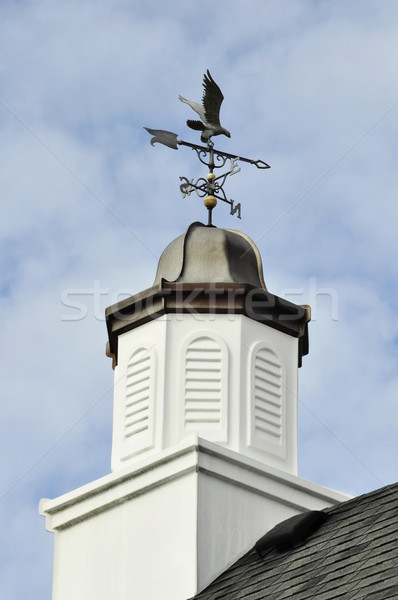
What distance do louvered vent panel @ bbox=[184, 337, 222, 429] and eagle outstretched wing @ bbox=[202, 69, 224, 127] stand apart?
129 inches

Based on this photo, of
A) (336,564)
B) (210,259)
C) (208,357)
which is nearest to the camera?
(336,564)

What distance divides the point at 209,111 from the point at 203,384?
3.90 meters

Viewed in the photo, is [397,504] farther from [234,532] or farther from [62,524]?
[62,524]

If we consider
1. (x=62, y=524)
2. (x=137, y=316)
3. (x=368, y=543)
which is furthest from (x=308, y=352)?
(x=368, y=543)

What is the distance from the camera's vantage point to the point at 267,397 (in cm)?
1550

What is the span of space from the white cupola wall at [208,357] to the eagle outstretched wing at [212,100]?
181cm

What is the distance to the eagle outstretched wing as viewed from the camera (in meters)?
17.2

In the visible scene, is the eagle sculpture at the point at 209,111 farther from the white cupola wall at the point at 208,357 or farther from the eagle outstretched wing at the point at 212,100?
the white cupola wall at the point at 208,357

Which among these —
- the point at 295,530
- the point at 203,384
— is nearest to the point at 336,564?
the point at 295,530

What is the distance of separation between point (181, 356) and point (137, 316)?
31.9 inches

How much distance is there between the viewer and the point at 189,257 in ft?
52.2

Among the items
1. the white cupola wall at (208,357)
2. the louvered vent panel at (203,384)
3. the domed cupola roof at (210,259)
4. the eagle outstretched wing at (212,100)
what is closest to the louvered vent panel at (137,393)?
the white cupola wall at (208,357)

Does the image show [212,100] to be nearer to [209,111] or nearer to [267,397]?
[209,111]

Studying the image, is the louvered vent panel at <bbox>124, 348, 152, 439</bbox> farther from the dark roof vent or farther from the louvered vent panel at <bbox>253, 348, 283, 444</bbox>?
the dark roof vent
